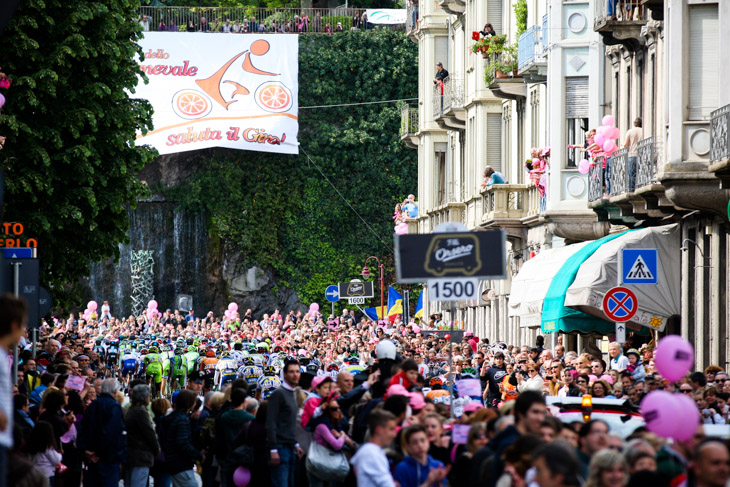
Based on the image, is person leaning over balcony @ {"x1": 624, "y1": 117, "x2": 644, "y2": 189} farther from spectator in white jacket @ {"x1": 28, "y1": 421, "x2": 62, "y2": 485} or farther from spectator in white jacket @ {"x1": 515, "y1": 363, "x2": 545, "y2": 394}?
spectator in white jacket @ {"x1": 28, "y1": 421, "x2": 62, "y2": 485}

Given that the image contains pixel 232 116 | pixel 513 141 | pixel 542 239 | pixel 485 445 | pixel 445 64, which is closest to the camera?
pixel 485 445

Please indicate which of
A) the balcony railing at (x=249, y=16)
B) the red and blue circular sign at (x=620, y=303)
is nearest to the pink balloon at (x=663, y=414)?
the red and blue circular sign at (x=620, y=303)

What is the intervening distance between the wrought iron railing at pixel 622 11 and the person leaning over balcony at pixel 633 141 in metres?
2.02

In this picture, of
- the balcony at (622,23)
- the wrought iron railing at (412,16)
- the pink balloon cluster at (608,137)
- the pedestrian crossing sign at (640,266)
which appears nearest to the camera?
the pedestrian crossing sign at (640,266)

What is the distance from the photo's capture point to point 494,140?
44.1 m

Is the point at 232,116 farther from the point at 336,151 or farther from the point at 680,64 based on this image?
the point at 680,64

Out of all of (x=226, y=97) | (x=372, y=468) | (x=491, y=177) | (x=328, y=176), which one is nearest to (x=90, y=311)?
(x=226, y=97)

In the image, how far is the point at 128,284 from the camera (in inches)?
2783

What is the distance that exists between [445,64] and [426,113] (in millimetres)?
2216

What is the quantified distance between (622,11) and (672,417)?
817 inches

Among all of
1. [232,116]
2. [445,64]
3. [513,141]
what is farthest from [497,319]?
[232,116]

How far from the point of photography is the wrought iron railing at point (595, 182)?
29.5 metres

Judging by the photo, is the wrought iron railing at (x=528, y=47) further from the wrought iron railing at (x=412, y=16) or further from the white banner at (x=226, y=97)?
the white banner at (x=226, y=97)

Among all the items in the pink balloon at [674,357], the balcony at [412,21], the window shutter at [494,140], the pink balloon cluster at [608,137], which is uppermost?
the balcony at [412,21]
